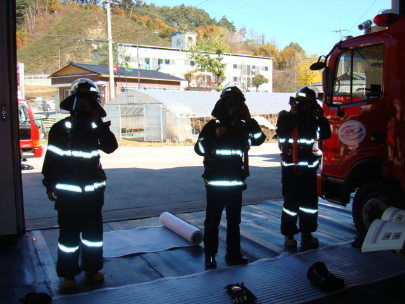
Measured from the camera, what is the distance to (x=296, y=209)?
16.8 feet

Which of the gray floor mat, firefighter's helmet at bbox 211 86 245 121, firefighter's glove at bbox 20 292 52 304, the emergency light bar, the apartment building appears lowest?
the gray floor mat

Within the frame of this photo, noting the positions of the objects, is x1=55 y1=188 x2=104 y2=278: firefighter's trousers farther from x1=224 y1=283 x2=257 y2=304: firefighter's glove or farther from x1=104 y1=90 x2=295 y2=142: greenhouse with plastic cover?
x1=104 y1=90 x2=295 y2=142: greenhouse with plastic cover

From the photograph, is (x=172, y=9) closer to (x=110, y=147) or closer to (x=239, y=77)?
(x=239, y=77)

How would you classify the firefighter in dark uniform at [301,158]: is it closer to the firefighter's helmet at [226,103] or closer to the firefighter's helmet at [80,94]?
the firefighter's helmet at [226,103]

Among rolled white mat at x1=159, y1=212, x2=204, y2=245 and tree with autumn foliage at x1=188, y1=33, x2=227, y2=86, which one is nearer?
rolled white mat at x1=159, y1=212, x2=204, y2=245

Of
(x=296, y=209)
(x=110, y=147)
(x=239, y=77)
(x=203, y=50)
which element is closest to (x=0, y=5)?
(x=110, y=147)

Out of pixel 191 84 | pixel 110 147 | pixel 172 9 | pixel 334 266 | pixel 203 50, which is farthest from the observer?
pixel 172 9

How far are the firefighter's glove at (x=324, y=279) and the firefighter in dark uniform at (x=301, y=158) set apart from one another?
1108 millimetres

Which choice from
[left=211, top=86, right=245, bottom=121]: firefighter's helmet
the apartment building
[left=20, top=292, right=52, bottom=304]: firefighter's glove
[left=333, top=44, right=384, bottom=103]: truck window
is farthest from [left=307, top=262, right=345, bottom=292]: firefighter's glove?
the apartment building

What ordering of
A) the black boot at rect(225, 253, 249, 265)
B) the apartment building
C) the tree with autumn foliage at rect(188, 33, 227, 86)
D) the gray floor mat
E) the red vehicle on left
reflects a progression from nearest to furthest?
the gray floor mat
the black boot at rect(225, 253, 249, 265)
the red vehicle on left
the tree with autumn foliage at rect(188, 33, 227, 86)
the apartment building

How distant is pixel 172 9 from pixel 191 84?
75210 mm

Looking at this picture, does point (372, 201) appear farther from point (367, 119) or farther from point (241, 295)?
point (241, 295)

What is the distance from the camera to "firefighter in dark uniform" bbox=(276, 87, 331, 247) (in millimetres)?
5016

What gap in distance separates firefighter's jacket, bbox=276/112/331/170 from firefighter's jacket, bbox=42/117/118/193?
2.39 metres
